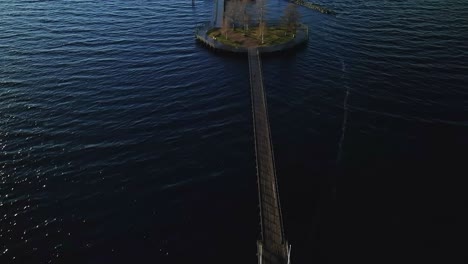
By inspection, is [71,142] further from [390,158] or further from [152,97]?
[390,158]

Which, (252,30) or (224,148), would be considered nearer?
(224,148)

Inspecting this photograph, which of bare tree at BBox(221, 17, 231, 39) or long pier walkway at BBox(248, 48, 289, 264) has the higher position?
bare tree at BBox(221, 17, 231, 39)

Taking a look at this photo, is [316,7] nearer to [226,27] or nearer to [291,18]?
[291,18]

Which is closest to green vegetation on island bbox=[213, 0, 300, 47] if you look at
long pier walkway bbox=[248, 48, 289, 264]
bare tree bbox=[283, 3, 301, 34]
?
bare tree bbox=[283, 3, 301, 34]

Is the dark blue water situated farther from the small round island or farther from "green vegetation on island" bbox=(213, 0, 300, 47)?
"green vegetation on island" bbox=(213, 0, 300, 47)

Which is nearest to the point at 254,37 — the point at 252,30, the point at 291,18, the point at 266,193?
the point at 252,30

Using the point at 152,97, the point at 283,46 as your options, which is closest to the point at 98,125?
the point at 152,97

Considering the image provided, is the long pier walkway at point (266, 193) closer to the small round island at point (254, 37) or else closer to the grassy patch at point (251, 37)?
the small round island at point (254, 37)
